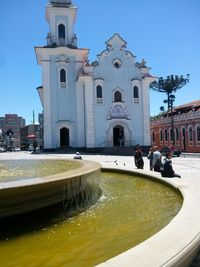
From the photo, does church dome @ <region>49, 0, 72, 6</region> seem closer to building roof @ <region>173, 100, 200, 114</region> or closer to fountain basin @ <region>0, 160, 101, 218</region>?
building roof @ <region>173, 100, 200, 114</region>

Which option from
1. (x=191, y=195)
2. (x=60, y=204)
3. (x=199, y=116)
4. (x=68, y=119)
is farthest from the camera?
(x=199, y=116)

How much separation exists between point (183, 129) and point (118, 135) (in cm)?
1033

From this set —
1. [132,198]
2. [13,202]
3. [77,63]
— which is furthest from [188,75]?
[13,202]

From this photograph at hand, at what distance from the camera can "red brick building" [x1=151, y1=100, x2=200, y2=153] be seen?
134 ft

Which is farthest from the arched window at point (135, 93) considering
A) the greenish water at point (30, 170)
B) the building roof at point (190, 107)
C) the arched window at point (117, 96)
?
the greenish water at point (30, 170)

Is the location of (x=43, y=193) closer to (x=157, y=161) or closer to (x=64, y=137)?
→ (x=157, y=161)

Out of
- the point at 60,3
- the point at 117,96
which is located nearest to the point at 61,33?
the point at 60,3

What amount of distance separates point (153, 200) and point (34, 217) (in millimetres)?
3509

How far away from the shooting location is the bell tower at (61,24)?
39.1 m

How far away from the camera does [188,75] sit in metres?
56.9

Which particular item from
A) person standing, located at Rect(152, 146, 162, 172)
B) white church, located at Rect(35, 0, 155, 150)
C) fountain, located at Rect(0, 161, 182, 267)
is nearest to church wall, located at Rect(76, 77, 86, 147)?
white church, located at Rect(35, 0, 155, 150)

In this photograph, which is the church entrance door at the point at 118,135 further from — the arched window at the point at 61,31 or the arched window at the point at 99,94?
the arched window at the point at 61,31

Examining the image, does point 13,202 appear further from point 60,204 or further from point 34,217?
point 60,204

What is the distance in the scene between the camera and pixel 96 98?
3678 cm
